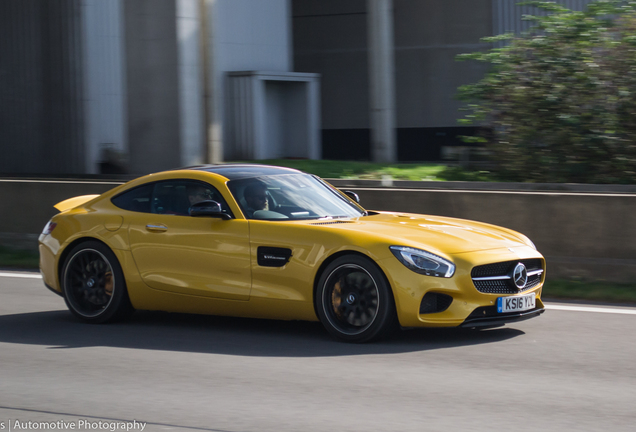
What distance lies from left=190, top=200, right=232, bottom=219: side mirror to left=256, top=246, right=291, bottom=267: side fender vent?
46 centimetres

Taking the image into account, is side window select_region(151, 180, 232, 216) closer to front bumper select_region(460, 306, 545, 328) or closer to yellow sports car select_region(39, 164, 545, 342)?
yellow sports car select_region(39, 164, 545, 342)

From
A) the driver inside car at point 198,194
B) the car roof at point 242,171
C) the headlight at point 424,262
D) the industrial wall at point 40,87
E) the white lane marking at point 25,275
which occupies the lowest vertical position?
the white lane marking at point 25,275

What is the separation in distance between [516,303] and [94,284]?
11.9 ft

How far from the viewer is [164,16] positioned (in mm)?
19125

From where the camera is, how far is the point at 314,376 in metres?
5.59

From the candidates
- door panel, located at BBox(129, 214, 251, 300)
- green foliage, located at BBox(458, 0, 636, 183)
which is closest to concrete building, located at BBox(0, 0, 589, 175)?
green foliage, located at BBox(458, 0, 636, 183)

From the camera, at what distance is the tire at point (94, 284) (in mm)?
7359

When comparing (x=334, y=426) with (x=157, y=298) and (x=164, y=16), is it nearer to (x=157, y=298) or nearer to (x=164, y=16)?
(x=157, y=298)

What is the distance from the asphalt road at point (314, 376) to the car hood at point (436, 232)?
29.3 inches

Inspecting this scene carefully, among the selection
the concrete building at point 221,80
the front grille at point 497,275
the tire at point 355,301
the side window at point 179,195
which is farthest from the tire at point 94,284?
the concrete building at point 221,80

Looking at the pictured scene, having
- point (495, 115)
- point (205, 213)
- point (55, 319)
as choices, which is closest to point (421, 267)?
point (205, 213)

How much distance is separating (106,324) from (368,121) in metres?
32.5

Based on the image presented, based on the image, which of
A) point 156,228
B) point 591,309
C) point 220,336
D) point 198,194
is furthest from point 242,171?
point 591,309

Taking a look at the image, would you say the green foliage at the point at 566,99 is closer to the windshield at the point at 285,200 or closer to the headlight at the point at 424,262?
the windshield at the point at 285,200
